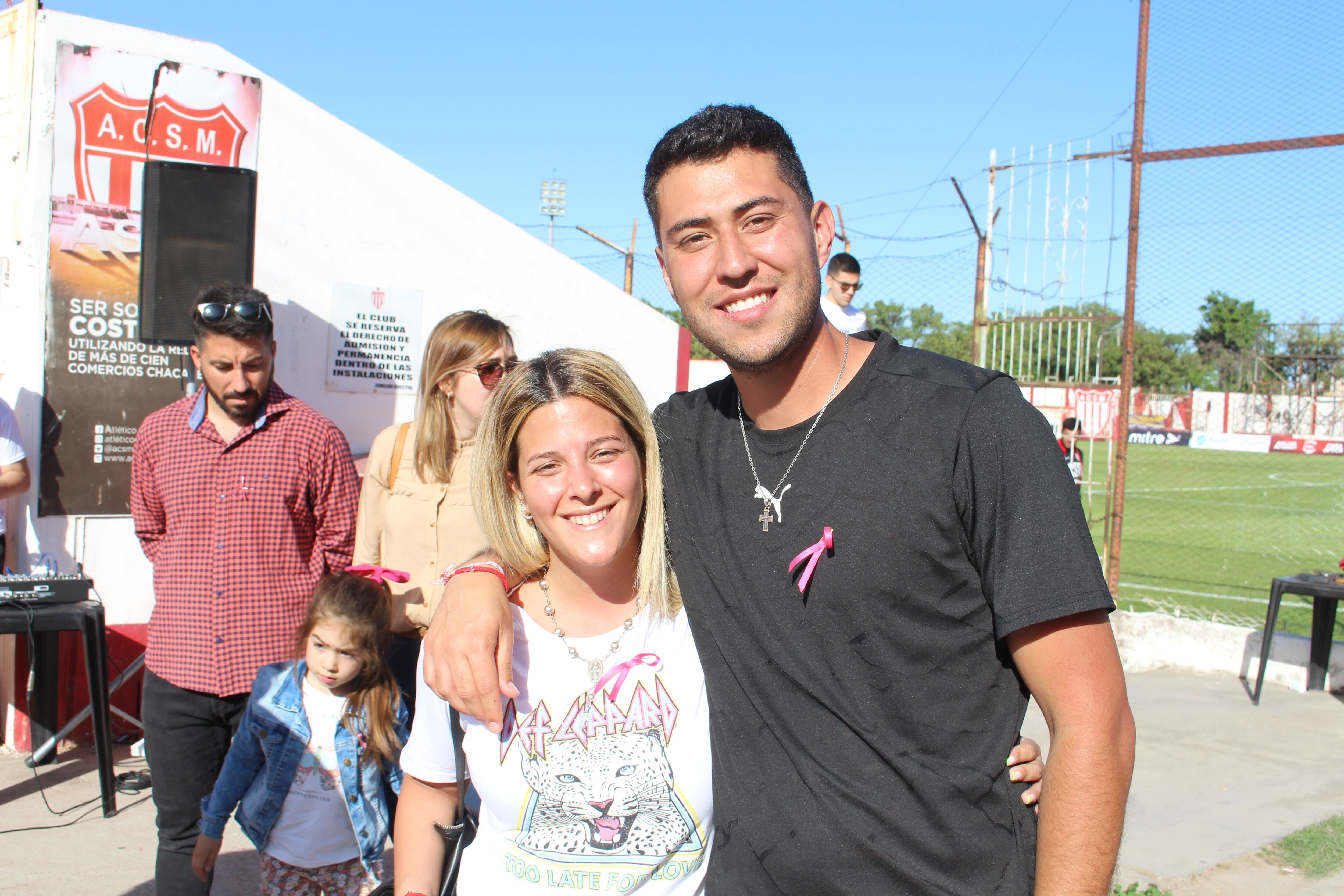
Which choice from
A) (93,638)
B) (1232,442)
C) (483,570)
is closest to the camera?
(483,570)

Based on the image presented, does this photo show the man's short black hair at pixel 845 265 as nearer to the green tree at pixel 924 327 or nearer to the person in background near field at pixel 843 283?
the person in background near field at pixel 843 283

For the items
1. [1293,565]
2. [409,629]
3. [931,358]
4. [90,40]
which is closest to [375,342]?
[90,40]

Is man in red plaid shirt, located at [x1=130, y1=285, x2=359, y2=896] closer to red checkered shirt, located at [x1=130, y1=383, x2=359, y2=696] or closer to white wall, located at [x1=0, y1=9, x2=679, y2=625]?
red checkered shirt, located at [x1=130, y1=383, x2=359, y2=696]

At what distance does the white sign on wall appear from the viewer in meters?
6.14

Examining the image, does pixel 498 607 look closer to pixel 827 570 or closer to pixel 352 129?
pixel 827 570

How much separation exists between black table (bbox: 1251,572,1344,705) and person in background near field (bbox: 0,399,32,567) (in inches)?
301

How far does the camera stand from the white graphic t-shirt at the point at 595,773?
5.79 ft

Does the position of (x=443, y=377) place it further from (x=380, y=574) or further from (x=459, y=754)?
(x=459, y=754)

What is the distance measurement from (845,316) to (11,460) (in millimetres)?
5128

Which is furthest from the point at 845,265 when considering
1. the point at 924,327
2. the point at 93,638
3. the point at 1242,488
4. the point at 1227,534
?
the point at 924,327

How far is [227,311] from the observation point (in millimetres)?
3621

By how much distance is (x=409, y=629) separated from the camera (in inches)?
144

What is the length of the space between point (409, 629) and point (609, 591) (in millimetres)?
1890

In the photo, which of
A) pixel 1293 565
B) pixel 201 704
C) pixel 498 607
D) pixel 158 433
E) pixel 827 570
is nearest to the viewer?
pixel 827 570
